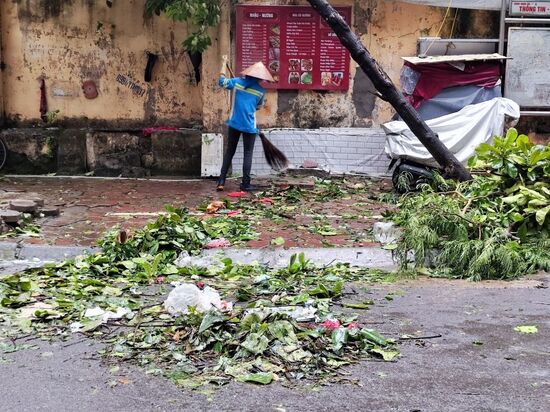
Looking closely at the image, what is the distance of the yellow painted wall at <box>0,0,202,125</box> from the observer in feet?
38.9

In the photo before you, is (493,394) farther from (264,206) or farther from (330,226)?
(264,206)

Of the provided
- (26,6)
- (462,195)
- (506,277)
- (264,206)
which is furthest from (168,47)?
(506,277)

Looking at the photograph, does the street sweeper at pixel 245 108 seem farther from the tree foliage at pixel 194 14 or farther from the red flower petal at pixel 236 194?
the tree foliage at pixel 194 14

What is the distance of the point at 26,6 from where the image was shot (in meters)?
11.9

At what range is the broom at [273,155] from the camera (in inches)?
446

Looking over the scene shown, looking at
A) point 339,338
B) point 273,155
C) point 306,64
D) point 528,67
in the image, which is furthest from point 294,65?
point 339,338

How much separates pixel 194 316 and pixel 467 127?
22.3ft

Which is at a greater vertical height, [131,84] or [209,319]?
[131,84]

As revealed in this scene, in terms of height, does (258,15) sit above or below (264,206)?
above

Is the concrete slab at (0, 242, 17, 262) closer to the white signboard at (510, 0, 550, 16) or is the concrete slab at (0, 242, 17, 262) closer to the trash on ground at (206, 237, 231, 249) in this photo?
the trash on ground at (206, 237, 231, 249)

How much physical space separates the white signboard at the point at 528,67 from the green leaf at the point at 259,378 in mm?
8578

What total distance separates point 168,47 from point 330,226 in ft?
16.9

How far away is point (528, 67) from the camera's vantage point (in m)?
11.2

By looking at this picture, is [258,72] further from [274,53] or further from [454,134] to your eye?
[454,134]
